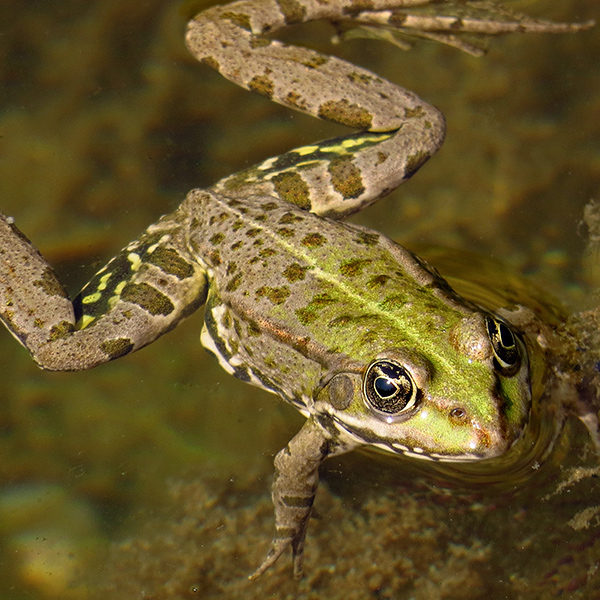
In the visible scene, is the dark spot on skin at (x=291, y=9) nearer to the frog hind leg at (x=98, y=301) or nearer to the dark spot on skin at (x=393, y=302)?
the frog hind leg at (x=98, y=301)

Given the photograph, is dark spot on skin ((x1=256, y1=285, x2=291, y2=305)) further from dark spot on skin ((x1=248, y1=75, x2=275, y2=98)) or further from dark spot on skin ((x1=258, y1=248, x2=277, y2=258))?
dark spot on skin ((x1=248, y1=75, x2=275, y2=98))

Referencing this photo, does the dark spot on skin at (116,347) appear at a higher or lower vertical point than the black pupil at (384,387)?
lower

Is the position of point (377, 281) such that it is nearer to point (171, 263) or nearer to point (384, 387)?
point (384, 387)

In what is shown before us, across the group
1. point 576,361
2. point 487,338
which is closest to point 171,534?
point 487,338

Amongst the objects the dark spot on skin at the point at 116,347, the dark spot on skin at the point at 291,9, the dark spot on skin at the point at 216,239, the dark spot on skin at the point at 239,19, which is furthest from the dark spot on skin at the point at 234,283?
the dark spot on skin at the point at 291,9

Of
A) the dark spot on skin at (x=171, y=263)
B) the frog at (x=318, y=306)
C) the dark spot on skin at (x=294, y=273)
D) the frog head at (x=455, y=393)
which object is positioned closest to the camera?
the frog head at (x=455, y=393)

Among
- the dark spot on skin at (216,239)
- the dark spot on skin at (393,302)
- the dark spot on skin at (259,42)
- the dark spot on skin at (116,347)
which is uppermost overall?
the dark spot on skin at (259,42)

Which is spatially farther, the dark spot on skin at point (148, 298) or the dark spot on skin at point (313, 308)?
the dark spot on skin at point (148, 298)

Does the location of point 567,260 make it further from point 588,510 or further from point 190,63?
point 190,63

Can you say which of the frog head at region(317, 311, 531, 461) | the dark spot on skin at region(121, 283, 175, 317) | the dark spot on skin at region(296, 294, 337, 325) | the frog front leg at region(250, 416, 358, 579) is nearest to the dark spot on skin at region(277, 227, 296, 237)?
the dark spot on skin at region(296, 294, 337, 325)
